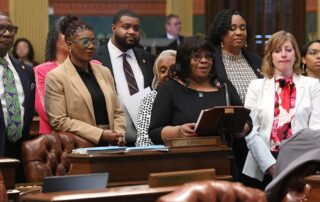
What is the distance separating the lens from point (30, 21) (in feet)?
43.3

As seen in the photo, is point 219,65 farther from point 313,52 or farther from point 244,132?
point 313,52

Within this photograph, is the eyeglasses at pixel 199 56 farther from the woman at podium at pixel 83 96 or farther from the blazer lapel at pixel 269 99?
the woman at podium at pixel 83 96

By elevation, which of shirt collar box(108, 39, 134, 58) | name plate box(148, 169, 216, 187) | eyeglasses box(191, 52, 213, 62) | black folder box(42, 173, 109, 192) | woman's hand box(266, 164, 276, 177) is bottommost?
woman's hand box(266, 164, 276, 177)

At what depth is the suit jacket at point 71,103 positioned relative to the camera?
20.5 ft

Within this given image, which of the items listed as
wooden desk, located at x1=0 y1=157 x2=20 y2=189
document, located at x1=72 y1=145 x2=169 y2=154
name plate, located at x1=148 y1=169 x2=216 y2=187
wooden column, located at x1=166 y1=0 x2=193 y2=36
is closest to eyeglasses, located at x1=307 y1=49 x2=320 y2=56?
document, located at x1=72 y1=145 x2=169 y2=154

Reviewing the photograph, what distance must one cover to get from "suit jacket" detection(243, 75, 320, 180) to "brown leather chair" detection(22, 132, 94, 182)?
4.12 ft

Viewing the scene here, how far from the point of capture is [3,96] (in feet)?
20.3

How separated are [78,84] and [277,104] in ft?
4.49

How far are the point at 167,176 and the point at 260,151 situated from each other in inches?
93.7

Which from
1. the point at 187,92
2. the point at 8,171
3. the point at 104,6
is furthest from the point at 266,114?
the point at 104,6

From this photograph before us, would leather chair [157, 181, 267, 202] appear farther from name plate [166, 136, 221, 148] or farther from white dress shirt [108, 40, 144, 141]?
white dress shirt [108, 40, 144, 141]

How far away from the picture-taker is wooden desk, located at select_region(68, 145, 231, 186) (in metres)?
5.44

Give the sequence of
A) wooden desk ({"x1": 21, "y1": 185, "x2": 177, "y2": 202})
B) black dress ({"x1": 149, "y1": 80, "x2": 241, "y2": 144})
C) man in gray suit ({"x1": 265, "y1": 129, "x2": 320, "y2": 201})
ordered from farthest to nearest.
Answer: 1. black dress ({"x1": 149, "y1": 80, "x2": 241, "y2": 144})
2. man in gray suit ({"x1": 265, "y1": 129, "x2": 320, "y2": 201})
3. wooden desk ({"x1": 21, "y1": 185, "x2": 177, "y2": 202})

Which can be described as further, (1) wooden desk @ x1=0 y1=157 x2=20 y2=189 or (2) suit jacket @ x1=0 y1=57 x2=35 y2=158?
(2) suit jacket @ x1=0 y1=57 x2=35 y2=158
